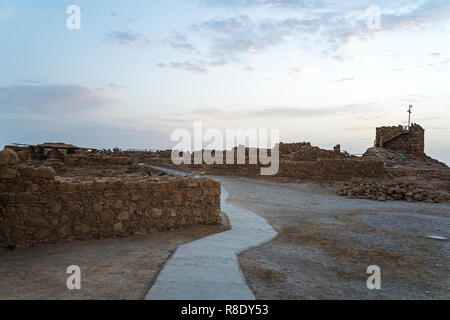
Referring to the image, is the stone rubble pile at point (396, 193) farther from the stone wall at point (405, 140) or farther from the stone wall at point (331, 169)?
the stone wall at point (405, 140)

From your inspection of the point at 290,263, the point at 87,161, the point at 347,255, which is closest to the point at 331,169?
the point at 347,255

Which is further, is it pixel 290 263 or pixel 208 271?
pixel 290 263

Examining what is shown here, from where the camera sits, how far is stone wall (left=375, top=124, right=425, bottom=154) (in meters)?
34.5

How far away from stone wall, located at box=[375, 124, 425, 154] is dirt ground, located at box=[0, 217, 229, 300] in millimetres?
34684

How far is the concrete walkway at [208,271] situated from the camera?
3.47 metres

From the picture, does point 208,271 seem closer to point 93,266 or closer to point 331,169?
point 93,266

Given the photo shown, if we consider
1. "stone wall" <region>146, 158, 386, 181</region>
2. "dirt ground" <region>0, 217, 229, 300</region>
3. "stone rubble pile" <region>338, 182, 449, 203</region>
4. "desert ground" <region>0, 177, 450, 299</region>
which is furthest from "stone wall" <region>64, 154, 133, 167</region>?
"dirt ground" <region>0, 217, 229, 300</region>

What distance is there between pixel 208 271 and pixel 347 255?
120 inches

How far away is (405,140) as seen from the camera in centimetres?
3488

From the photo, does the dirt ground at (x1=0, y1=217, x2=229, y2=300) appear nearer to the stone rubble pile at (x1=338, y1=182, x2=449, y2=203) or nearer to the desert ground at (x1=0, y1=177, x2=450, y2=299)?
the desert ground at (x1=0, y1=177, x2=450, y2=299)

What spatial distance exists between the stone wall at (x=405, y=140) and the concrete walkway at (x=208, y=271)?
33603mm

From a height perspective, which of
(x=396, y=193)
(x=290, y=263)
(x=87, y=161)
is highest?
(x=87, y=161)

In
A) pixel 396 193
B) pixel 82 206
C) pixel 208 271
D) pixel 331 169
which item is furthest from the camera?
pixel 331 169
